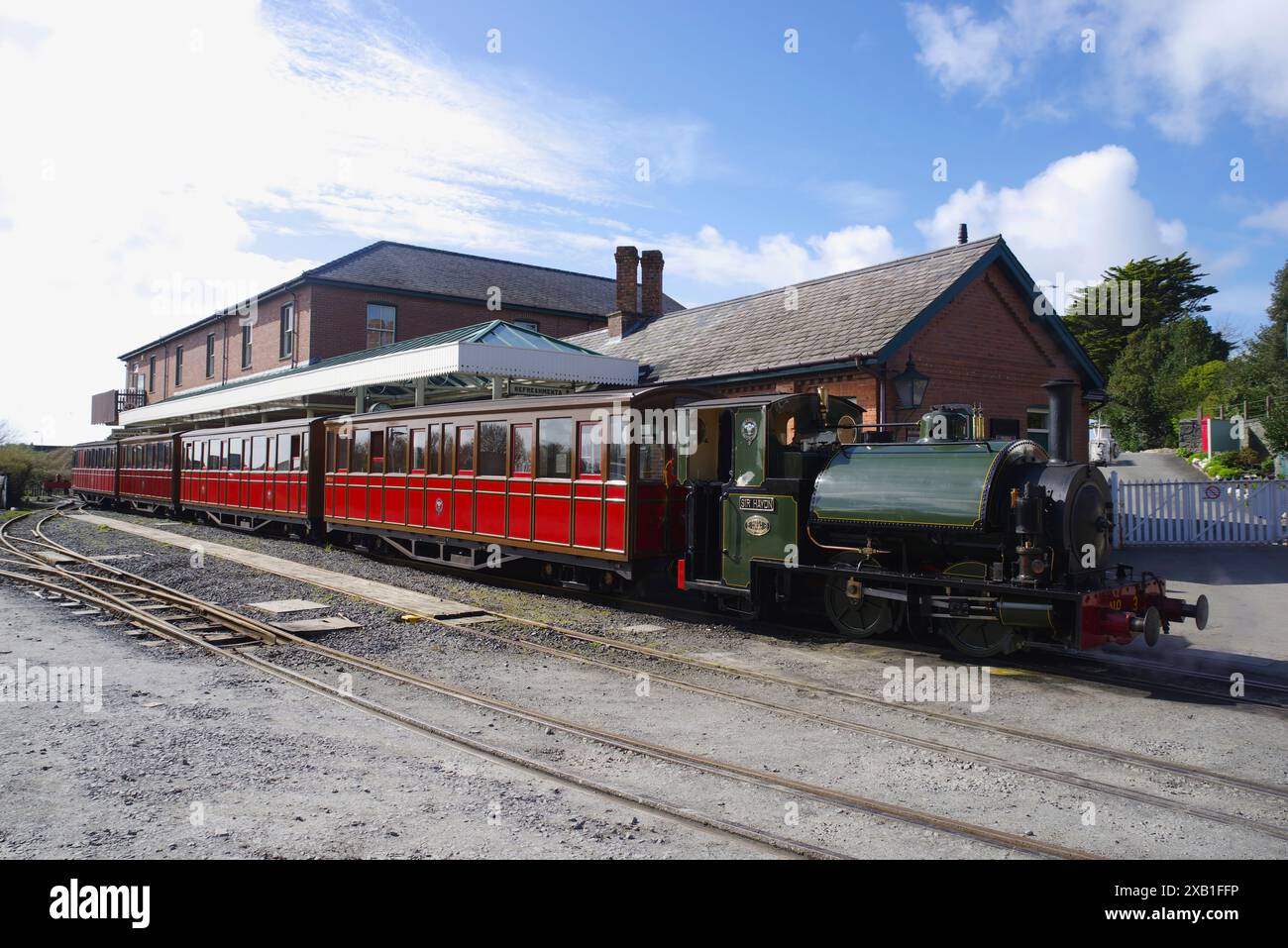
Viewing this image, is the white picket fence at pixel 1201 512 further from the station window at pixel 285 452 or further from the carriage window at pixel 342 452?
the station window at pixel 285 452

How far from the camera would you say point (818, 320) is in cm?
1697

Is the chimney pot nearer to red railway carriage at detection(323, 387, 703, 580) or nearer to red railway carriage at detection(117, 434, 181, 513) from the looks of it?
red railway carriage at detection(323, 387, 703, 580)

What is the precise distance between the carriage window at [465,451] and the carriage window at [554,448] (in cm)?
177

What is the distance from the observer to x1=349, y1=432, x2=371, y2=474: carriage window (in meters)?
16.3

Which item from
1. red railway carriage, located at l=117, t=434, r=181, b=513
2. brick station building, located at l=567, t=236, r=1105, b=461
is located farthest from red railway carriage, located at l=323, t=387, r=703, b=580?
red railway carriage, located at l=117, t=434, r=181, b=513

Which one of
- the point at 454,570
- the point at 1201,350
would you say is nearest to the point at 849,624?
the point at 454,570

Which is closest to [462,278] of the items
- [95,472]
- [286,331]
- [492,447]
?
[286,331]

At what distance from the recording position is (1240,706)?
6.86 meters

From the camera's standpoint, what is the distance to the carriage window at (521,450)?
482 inches

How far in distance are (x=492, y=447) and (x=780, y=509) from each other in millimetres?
5313

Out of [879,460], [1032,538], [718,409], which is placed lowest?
[1032,538]

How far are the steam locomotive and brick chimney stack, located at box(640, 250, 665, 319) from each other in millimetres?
11188
